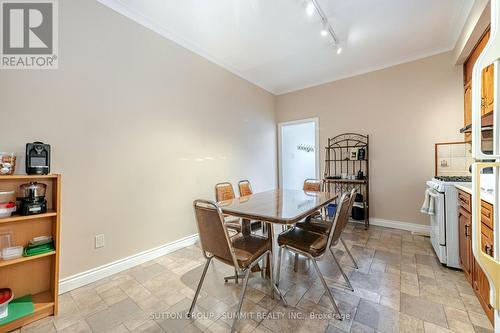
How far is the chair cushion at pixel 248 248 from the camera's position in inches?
57.9

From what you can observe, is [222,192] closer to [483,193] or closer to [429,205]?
[483,193]

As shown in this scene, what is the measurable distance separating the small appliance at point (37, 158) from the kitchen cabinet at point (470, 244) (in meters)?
3.19

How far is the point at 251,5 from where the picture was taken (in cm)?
218

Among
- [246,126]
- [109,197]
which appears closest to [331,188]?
[246,126]

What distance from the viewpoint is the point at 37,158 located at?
1.61 meters

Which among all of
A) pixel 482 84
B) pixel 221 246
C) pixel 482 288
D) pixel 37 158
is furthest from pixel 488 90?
pixel 37 158

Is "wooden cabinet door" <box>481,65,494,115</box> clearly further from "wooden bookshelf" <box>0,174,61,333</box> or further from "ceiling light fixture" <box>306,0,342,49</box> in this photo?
"wooden bookshelf" <box>0,174,61,333</box>

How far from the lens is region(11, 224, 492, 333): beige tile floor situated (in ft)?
4.73

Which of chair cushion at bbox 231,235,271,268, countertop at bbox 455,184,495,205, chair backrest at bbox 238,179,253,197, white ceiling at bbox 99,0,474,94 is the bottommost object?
chair cushion at bbox 231,235,271,268

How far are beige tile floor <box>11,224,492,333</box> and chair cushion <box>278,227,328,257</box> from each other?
440 millimetres

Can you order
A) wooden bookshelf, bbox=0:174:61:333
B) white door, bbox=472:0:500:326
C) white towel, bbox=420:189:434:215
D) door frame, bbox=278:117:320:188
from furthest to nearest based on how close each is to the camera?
door frame, bbox=278:117:320:188
white towel, bbox=420:189:434:215
wooden bookshelf, bbox=0:174:61:333
white door, bbox=472:0:500:326

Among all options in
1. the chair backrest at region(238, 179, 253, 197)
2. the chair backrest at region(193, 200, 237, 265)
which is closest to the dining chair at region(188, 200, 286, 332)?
the chair backrest at region(193, 200, 237, 265)

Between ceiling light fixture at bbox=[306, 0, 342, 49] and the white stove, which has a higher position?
ceiling light fixture at bbox=[306, 0, 342, 49]

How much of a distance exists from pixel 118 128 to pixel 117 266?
1448mm
